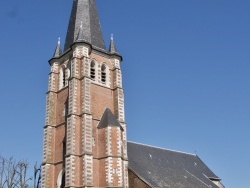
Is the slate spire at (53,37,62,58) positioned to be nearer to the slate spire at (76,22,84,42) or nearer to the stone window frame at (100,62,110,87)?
the slate spire at (76,22,84,42)

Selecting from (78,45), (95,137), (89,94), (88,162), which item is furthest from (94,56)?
(88,162)

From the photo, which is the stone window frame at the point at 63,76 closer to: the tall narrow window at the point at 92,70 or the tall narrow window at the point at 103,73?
the tall narrow window at the point at 92,70

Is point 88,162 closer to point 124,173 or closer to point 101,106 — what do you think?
point 124,173

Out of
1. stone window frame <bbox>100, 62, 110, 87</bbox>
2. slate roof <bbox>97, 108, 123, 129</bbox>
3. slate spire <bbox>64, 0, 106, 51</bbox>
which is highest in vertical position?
slate spire <bbox>64, 0, 106, 51</bbox>

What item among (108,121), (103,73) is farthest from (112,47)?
(108,121)

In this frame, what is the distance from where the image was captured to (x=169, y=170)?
3528cm

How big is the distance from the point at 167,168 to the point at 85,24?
16.0 m

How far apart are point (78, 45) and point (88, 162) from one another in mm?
10324

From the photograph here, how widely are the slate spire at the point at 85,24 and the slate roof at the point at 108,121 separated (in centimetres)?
698

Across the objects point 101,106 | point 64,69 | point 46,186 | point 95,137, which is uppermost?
point 64,69

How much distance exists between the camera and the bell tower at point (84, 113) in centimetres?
2744

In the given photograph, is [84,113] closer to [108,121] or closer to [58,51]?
[108,121]

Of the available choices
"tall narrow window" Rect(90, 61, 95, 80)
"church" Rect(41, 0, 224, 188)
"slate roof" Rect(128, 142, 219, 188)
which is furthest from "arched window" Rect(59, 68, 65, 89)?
"slate roof" Rect(128, 142, 219, 188)

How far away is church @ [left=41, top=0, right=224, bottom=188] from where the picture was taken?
90.4 feet
